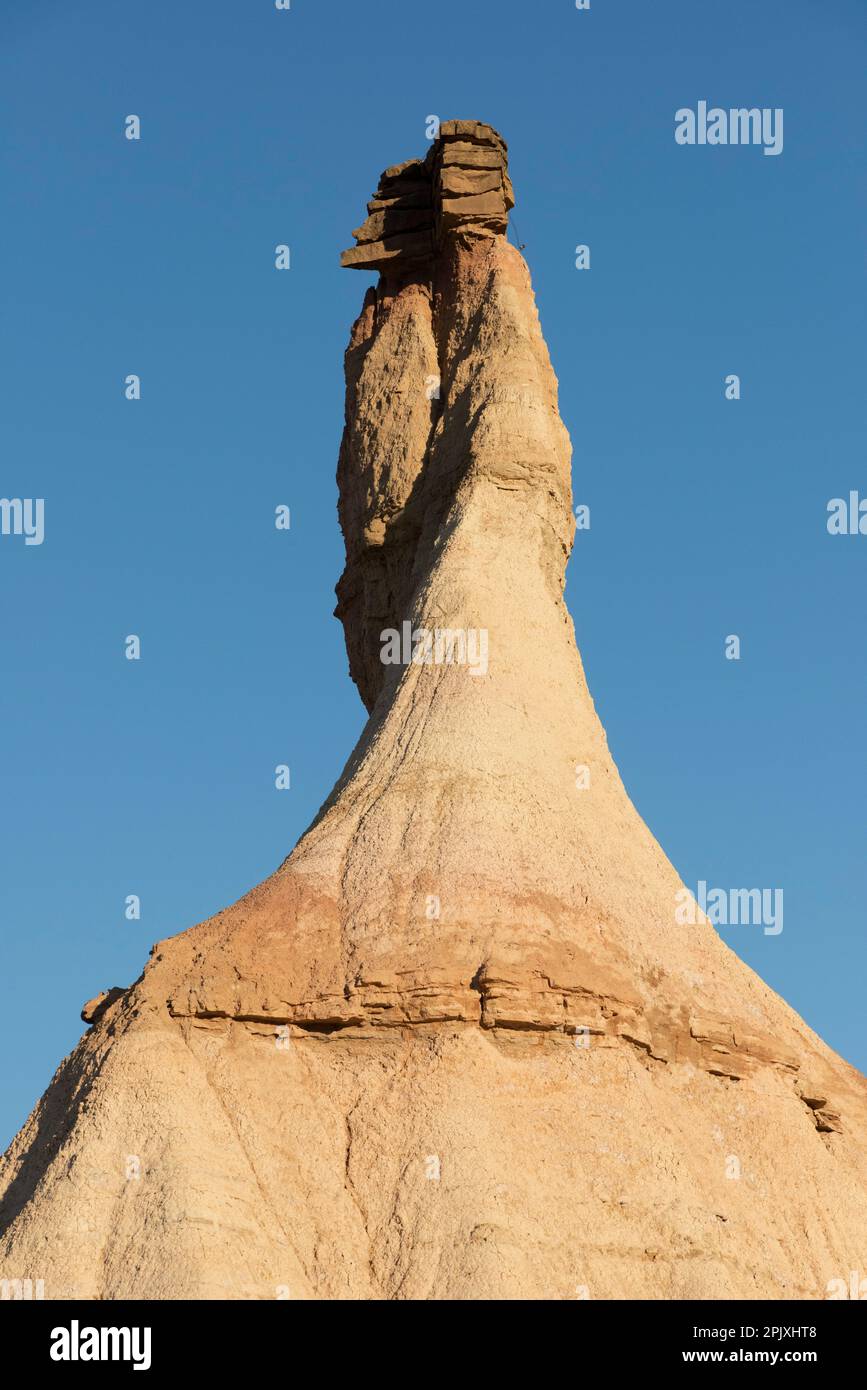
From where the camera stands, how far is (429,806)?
81.4ft

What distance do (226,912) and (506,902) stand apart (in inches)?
127

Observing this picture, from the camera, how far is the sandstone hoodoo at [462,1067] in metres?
21.1

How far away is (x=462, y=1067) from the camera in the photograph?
878 inches

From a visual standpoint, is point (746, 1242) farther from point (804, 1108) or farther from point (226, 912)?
point (226, 912)

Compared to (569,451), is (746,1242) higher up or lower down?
lower down

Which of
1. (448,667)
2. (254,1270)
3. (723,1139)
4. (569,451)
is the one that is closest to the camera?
(254,1270)

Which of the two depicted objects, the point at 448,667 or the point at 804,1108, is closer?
the point at 804,1108

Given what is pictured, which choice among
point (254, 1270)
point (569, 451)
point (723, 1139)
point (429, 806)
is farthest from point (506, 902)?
point (569, 451)

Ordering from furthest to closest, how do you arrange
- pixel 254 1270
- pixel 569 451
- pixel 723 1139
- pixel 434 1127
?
1. pixel 569 451
2. pixel 723 1139
3. pixel 434 1127
4. pixel 254 1270

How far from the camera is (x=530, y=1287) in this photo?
67.5ft

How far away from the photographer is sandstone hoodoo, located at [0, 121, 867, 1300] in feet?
69.1

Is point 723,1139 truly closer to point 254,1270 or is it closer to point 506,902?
point 506,902
